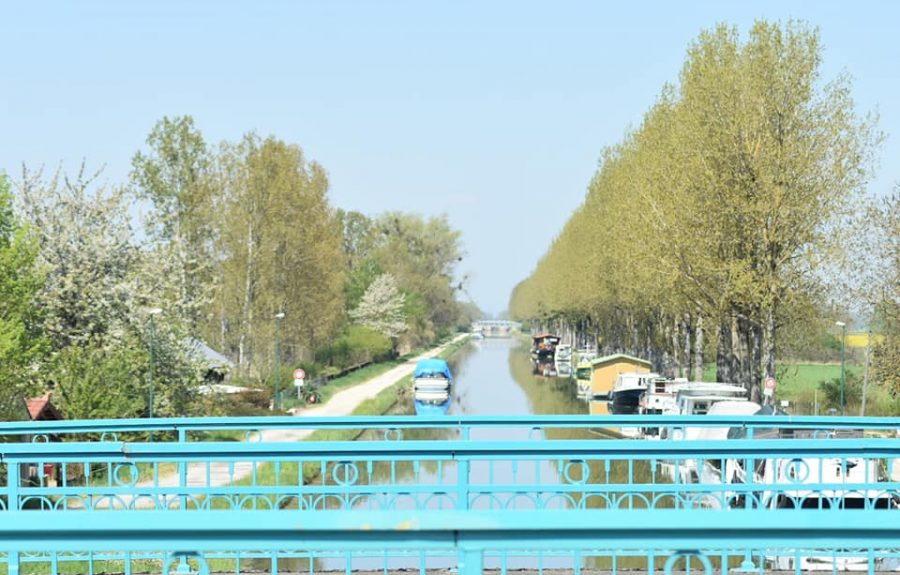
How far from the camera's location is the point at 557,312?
381 ft

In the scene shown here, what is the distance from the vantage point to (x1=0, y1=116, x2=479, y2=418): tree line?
34844 millimetres

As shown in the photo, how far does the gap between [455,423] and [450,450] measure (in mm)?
3694

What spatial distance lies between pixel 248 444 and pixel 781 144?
36564mm

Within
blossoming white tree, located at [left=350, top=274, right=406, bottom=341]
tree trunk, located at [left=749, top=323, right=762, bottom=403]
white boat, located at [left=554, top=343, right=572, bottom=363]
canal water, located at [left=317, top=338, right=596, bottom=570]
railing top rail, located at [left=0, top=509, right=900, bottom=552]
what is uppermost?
blossoming white tree, located at [left=350, top=274, right=406, bottom=341]

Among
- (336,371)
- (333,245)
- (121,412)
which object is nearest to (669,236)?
(121,412)

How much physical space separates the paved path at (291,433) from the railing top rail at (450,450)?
52 centimetres

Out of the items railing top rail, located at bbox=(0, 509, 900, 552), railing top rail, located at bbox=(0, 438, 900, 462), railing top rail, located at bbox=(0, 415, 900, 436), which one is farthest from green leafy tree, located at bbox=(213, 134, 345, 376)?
railing top rail, located at bbox=(0, 509, 900, 552)

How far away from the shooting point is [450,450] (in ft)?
29.4

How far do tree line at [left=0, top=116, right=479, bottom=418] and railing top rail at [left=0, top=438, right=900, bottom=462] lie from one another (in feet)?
63.8

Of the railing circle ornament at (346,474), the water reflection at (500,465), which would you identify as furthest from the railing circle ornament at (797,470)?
the railing circle ornament at (346,474)

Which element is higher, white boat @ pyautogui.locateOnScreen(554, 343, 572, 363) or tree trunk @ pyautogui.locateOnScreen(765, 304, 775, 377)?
tree trunk @ pyautogui.locateOnScreen(765, 304, 775, 377)

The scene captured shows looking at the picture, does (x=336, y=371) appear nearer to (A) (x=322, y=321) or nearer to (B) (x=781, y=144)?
(A) (x=322, y=321)

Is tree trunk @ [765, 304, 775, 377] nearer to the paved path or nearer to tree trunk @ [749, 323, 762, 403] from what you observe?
tree trunk @ [749, 323, 762, 403]

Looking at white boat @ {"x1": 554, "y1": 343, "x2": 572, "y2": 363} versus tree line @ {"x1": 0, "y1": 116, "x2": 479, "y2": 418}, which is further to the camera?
white boat @ {"x1": 554, "y1": 343, "x2": 572, "y2": 363}
